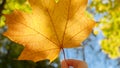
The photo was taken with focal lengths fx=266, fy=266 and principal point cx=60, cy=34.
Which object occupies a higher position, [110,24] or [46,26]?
[46,26]

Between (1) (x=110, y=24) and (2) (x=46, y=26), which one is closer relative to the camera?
(2) (x=46, y=26)

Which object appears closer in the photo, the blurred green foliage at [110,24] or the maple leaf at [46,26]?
the maple leaf at [46,26]

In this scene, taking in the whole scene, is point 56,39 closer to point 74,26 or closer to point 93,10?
point 74,26

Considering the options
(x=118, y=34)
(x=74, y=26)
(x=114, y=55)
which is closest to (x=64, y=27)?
(x=74, y=26)

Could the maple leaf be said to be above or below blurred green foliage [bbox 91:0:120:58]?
above
